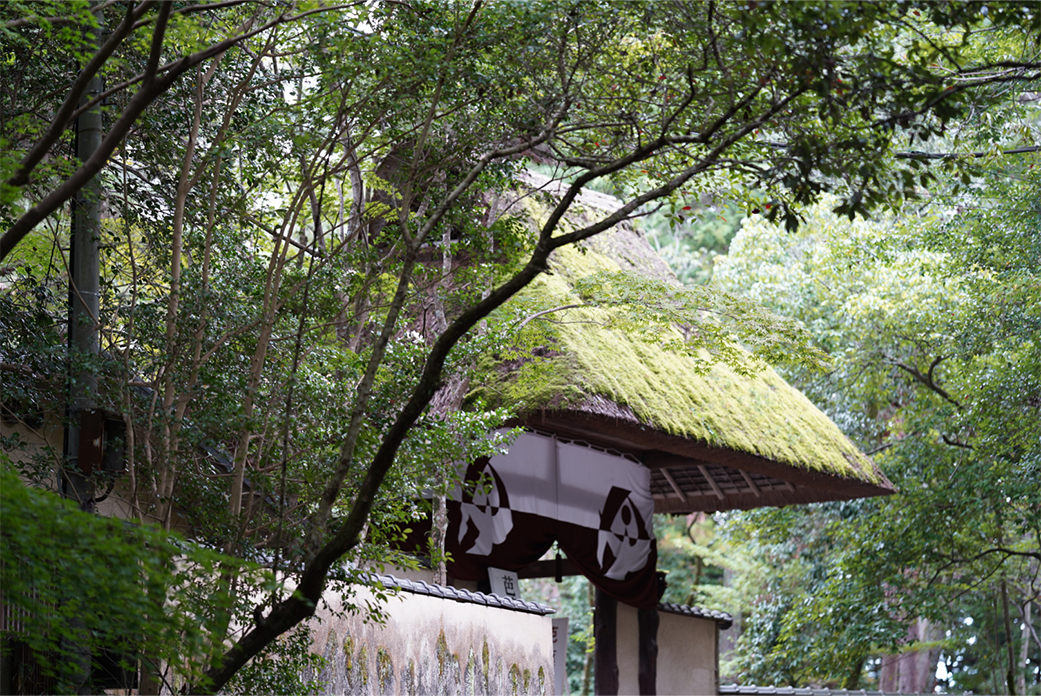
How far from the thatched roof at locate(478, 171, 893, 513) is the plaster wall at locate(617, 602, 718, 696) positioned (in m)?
1.34

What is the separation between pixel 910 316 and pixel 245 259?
722 centimetres

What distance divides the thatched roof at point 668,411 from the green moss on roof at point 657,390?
1 cm

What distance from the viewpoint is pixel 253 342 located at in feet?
15.1

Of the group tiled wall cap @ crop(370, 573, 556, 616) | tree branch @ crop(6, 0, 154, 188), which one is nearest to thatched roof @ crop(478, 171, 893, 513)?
tiled wall cap @ crop(370, 573, 556, 616)

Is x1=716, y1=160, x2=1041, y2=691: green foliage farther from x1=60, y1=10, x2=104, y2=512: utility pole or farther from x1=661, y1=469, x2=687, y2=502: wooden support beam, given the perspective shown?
x1=60, y1=10, x2=104, y2=512: utility pole

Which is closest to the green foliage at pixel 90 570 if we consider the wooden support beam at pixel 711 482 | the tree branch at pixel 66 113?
the tree branch at pixel 66 113

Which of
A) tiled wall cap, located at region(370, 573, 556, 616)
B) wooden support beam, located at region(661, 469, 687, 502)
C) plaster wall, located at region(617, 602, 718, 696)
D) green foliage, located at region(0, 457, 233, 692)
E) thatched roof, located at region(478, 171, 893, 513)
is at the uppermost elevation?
→ thatched roof, located at region(478, 171, 893, 513)

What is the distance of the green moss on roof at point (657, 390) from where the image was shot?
6664 mm

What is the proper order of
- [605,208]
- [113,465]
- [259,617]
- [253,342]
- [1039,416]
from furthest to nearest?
[605,208] → [1039,416] → [253,342] → [113,465] → [259,617]

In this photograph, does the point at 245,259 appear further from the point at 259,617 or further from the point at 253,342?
the point at 259,617

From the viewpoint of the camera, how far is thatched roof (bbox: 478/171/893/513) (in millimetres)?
6723

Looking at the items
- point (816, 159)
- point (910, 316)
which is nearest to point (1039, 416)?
point (910, 316)

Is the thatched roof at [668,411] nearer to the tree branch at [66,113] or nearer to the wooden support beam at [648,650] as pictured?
the wooden support beam at [648,650]

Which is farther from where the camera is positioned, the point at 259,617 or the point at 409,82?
the point at 409,82
